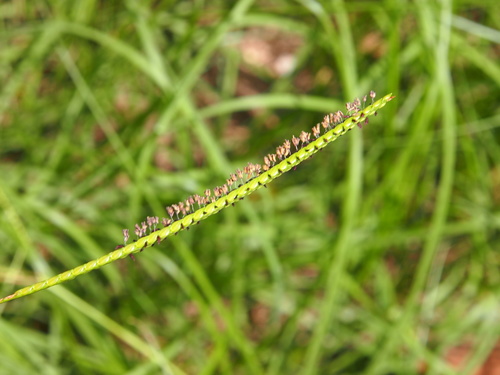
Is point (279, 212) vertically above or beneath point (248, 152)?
beneath

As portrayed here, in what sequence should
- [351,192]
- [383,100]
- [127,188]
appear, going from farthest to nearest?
[127,188]
[351,192]
[383,100]

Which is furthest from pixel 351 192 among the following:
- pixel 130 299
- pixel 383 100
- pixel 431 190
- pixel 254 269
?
pixel 383 100

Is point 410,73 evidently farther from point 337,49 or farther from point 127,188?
point 127,188

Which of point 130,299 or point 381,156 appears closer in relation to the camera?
point 130,299

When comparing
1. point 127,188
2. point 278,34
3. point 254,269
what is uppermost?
point 278,34

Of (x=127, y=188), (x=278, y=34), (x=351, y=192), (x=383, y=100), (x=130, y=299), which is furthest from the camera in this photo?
(x=278, y=34)

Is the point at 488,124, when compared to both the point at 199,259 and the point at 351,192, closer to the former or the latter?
the point at 351,192
